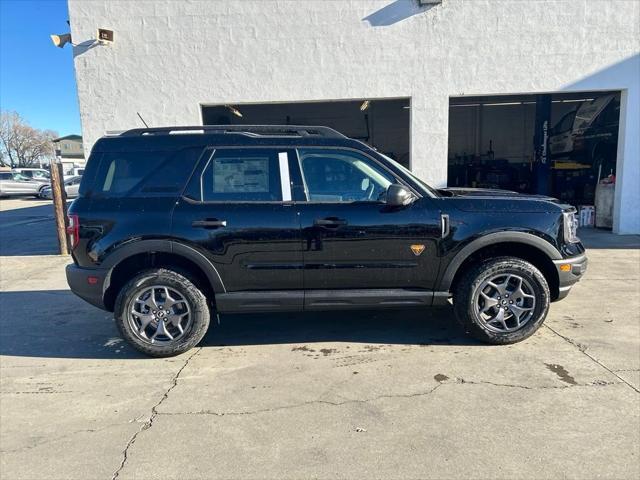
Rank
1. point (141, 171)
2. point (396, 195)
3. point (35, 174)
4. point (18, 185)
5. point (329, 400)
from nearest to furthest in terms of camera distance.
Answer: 1. point (329, 400)
2. point (396, 195)
3. point (141, 171)
4. point (18, 185)
5. point (35, 174)

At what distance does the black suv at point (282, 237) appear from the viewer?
12.8ft

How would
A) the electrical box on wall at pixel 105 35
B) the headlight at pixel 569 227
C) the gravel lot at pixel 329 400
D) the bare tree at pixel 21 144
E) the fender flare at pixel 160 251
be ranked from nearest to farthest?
the gravel lot at pixel 329 400
the fender flare at pixel 160 251
the headlight at pixel 569 227
the electrical box on wall at pixel 105 35
the bare tree at pixel 21 144

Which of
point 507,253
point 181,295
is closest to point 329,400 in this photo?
point 181,295

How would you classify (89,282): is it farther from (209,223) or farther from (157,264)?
(209,223)

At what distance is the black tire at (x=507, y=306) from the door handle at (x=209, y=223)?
2.26 m

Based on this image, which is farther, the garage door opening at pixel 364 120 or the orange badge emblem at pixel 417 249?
the garage door opening at pixel 364 120

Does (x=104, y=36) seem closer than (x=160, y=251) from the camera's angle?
No

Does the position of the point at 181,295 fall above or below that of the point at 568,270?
below

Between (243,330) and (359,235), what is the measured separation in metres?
1.75

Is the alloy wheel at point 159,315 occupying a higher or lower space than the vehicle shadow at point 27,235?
higher

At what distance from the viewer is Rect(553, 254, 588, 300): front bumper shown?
160 inches

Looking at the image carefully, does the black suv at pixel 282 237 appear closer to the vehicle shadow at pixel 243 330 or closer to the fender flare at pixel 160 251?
the fender flare at pixel 160 251

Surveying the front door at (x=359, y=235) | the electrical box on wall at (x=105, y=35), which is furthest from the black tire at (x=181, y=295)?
the electrical box on wall at (x=105, y=35)

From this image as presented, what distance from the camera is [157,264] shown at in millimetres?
4113
